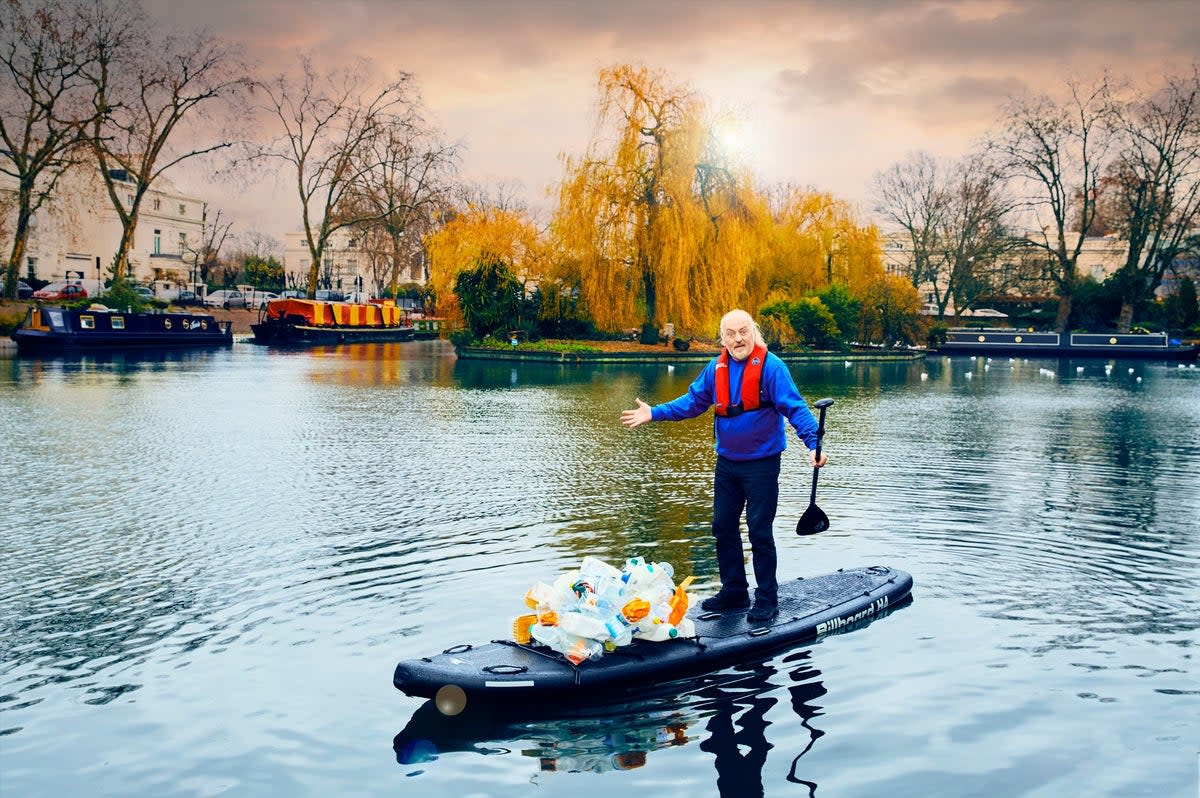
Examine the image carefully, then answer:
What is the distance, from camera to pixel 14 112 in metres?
46.0

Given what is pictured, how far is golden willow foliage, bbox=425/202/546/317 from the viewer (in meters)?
43.1

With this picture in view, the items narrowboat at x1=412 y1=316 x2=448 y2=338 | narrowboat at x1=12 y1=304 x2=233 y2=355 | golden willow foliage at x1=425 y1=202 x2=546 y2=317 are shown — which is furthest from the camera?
narrowboat at x1=412 y1=316 x2=448 y2=338

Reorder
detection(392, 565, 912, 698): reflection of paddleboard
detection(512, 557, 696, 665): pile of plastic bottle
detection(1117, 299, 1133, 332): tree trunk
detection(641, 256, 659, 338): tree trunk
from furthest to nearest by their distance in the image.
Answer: detection(1117, 299, 1133, 332): tree trunk → detection(641, 256, 659, 338): tree trunk → detection(512, 557, 696, 665): pile of plastic bottle → detection(392, 565, 912, 698): reflection of paddleboard

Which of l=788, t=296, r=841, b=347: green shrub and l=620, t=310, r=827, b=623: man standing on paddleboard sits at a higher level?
l=788, t=296, r=841, b=347: green shrub

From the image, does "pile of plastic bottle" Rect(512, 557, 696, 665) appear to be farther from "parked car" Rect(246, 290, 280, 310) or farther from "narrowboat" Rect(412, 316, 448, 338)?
"parked car" Rect(246, 290, 280, 310)

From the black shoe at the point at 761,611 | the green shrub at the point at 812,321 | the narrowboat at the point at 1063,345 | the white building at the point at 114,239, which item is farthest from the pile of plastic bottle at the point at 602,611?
the white building at the point at 114,239

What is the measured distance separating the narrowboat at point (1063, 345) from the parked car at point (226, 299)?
4529cm

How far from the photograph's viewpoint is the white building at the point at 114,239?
7316cm

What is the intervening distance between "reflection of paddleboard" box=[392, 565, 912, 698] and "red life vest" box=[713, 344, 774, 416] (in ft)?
4.21

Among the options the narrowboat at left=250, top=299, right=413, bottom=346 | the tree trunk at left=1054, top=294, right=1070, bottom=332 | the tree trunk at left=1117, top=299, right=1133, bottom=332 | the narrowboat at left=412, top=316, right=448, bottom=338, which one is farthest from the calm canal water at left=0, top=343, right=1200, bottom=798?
the narrowboat at left=412, top=316, right=448, bottom=338

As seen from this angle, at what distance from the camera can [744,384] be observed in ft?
20.6

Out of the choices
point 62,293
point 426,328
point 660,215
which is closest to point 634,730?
point 660,215

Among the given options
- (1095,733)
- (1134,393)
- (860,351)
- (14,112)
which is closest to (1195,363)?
(860,351)

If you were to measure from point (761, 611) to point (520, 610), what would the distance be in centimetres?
164
